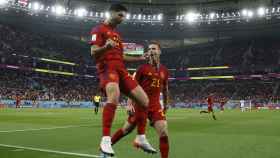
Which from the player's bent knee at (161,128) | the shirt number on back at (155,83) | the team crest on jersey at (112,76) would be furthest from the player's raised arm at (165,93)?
the team crest on jersey at (112,76)

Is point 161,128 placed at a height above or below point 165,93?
below

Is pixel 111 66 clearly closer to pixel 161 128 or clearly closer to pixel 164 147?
pixel 161 128

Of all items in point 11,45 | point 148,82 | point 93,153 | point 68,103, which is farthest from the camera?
point 11,45

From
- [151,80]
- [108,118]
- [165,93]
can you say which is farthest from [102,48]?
[165,93]

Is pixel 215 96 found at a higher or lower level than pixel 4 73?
lower

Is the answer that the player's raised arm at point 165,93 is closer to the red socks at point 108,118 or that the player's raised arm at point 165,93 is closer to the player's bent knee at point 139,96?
the player's bent knee at point 139,96

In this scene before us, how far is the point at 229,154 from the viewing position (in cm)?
840

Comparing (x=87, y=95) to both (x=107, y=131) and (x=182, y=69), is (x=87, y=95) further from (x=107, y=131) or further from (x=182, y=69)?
(x=107, y=131)

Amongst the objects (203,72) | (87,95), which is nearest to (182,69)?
(203,72)

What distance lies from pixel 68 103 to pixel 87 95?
11.3 metres

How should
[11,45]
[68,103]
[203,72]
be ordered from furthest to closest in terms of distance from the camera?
[203,72] → [11,45] → [68,103]

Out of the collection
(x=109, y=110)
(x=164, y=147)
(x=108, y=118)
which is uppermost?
(x=109, y=110)

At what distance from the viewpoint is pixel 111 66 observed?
626cm

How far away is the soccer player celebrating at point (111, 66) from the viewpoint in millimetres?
6031
